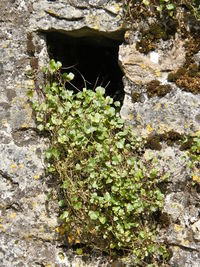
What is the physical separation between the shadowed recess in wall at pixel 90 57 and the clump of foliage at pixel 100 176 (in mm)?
538

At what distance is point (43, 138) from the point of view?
12.6 feet

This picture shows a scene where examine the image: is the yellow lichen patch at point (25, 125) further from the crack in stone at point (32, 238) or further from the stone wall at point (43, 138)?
the crack in stone at point (32, 238)

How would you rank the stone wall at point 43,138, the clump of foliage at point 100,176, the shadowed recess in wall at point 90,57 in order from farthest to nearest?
the shadowed recess in wall at point 90,57, the stone wall at point 43,138, the clump of foliage at point 100,176

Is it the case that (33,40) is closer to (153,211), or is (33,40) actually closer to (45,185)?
(45,185)

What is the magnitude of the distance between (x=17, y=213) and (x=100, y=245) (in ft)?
2.20

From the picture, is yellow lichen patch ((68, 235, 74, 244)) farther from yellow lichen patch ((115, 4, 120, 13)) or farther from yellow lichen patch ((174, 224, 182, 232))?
yellow lichen patch ((115, 4, 120, 13))

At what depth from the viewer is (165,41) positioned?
3.76 m

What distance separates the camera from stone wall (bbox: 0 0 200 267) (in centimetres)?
365

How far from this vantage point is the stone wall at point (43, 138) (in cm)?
365

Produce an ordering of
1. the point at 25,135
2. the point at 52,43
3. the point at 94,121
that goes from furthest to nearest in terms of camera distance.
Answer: the point at 52,43
the point at 25,135
the point at 94,121

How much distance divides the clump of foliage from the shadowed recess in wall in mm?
538

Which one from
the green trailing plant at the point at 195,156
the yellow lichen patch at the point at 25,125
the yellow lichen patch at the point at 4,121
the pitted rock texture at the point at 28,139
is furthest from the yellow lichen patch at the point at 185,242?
the yellow lichen patch at the point at 4,121

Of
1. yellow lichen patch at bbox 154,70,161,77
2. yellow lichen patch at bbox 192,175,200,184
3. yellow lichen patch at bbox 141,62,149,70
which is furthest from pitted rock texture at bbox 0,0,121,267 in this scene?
yellow lichen patch at bbox 192,175,200,184

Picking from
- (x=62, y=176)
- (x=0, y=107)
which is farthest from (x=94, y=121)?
(x=0, y=107)
